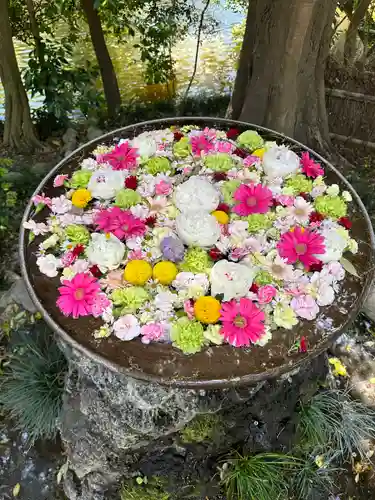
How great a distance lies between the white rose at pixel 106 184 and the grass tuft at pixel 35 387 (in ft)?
3.29

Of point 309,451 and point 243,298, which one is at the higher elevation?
point 243,298

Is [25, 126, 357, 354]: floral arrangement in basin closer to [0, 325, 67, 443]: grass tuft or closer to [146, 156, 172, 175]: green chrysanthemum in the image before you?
[146, 156, 172, 175]: green chrysanthemum

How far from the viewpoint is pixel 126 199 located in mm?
1926

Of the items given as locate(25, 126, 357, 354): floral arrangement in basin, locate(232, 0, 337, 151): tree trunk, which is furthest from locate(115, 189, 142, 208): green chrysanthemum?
locate(232, 0, 337, 151): tree trunk

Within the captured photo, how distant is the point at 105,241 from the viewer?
173 cm

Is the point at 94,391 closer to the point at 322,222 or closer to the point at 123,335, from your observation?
the point at 123,335

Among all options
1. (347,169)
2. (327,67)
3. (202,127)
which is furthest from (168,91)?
(202,127)

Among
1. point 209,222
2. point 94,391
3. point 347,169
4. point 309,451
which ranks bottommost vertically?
point 309,451

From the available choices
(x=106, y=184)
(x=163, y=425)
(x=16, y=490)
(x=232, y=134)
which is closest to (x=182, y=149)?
(x=232, y=134)

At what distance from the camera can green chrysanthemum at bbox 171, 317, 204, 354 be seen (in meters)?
1.52

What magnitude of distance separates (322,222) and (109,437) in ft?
4.21

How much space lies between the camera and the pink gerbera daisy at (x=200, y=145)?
222cm

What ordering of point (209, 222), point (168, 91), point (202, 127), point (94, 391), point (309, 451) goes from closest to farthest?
1. point (209, 222)
2. point (94, 391)
3. point (309, 451)
4. point (202, 127)
5. point (168, 91)

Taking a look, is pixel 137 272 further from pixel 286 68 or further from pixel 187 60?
pixel 187 60
